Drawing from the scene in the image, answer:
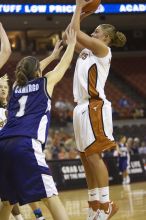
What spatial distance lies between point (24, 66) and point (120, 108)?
16.6 meters

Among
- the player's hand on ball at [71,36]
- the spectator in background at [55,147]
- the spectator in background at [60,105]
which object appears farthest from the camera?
the spectator in background at [60,105]

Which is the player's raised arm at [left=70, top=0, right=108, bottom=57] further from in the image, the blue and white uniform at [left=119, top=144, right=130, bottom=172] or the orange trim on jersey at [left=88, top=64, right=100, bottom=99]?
the blue and white uniform at [left=119, top=144, right=130, bottom=172]

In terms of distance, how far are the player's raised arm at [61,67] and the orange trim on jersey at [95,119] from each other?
2.15 feet

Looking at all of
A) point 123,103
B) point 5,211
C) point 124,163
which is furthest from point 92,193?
point 123,103

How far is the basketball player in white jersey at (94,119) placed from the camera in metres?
5.02

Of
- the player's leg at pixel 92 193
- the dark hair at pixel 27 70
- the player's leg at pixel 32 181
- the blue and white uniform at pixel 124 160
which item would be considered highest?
the dark hair at pixel 27 70

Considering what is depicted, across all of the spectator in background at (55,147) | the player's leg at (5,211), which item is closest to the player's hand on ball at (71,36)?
the player's leg at (5,211)

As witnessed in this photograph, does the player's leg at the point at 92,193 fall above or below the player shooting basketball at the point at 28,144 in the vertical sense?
below

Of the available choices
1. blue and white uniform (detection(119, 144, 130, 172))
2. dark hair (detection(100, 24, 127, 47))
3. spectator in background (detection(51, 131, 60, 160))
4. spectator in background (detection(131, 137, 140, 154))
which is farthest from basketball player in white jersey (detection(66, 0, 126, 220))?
spectator in background (detection(131, 137, 140, 154))

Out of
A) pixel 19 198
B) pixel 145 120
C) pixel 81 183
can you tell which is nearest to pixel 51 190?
pixel 19 198

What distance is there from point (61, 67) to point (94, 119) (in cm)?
95

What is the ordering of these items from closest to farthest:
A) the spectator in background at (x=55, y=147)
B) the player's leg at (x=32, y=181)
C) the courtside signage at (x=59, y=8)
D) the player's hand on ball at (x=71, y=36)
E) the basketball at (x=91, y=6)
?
the player's leg at (x=32, y=181) → the player's hand on ball at (x=71, y=36) → the basketball at (x=91, y=6) → the spectator in background at (x=55, y=147) → the courtside signage at (x=59, y=8)

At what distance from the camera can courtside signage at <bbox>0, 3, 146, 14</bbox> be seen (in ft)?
54.8

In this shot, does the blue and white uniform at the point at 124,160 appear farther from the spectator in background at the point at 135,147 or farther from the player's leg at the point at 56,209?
the player's leg at the point at 56,209
